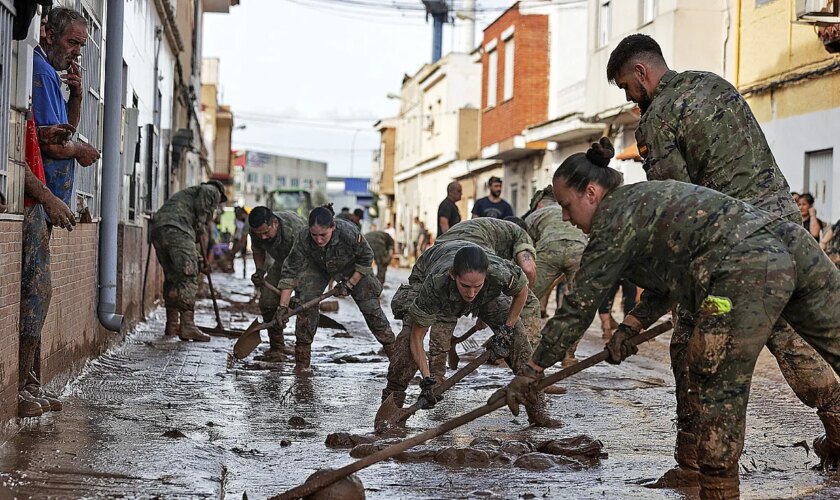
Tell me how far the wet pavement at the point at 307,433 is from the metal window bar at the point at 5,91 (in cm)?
125

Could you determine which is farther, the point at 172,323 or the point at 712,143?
the point at 172,323

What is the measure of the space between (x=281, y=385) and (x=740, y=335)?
4.72m

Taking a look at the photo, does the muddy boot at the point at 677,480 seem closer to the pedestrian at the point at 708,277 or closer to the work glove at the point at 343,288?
the pedestrian at the point at 708,277

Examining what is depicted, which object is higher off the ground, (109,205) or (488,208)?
(488,208)

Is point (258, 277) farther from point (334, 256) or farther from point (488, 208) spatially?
point (488, 208)

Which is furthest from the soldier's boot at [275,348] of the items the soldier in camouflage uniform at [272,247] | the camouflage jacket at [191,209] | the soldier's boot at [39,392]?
the soldier's boot at [39,392]

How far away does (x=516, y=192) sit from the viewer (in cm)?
3228

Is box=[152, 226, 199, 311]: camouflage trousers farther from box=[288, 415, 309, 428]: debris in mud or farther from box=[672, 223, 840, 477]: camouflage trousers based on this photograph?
box=[672, 223, 840, 477]: camouflage trousers

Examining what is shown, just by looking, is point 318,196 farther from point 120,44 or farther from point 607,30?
point 120,44

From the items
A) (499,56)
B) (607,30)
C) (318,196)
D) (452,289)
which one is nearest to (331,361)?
(452,289)

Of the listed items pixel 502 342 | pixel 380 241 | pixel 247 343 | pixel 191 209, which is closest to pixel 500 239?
pixel 502 342

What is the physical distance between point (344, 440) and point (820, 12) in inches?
395

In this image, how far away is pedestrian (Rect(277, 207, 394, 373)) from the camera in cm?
948

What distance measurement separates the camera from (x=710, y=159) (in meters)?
5.47
